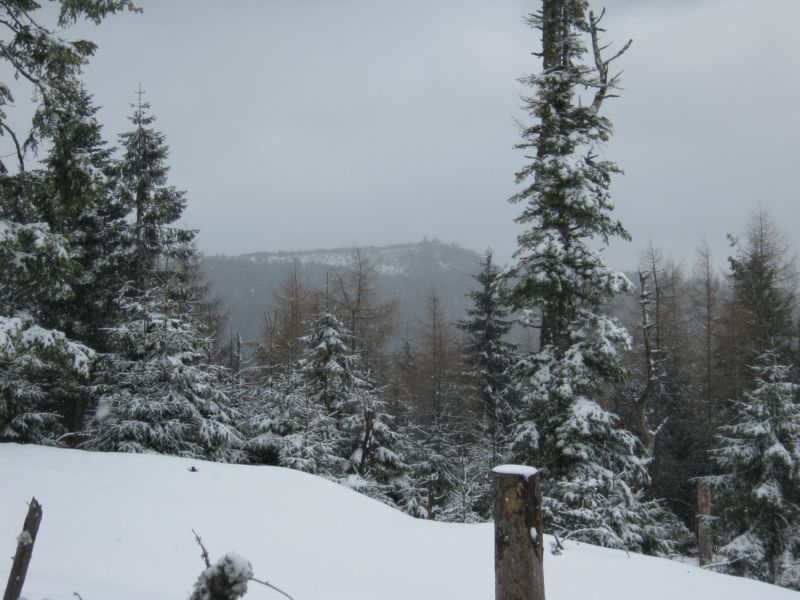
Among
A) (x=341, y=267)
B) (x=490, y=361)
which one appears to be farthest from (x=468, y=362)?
(x=341, y=267)

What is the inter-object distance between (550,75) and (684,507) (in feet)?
69.3

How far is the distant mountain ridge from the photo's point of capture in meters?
72.7

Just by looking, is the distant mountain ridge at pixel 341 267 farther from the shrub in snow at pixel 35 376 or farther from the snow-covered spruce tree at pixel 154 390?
the snow-covered spruce tree at pixel 154 390

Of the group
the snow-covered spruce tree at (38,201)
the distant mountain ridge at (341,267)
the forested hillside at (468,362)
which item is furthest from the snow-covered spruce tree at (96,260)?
the distant mountain ridge at (341,267)

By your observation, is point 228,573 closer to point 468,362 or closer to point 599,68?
point 599,68

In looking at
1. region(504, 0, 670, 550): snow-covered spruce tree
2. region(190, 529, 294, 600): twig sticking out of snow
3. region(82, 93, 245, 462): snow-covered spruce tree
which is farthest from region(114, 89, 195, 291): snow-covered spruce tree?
region(190, 529, 294, 600): twig sticking out of snow

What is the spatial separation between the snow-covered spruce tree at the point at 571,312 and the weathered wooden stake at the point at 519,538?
8.09 m

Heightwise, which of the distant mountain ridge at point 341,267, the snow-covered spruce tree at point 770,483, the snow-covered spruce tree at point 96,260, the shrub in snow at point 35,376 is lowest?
the snow-covered spruce tree at point 770,483

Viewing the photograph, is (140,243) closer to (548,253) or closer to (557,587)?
(548,253)

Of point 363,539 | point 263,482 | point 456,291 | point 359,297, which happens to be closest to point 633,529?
point 363,539

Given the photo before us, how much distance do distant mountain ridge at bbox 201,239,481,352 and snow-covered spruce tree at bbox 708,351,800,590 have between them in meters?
23.5

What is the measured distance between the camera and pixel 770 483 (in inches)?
Answer: 555

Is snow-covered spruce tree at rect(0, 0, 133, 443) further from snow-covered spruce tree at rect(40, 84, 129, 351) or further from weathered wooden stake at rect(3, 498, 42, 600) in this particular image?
weathered wooden stake at rect(3, 498, 42, 600)

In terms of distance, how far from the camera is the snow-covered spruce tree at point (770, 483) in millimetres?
13828
